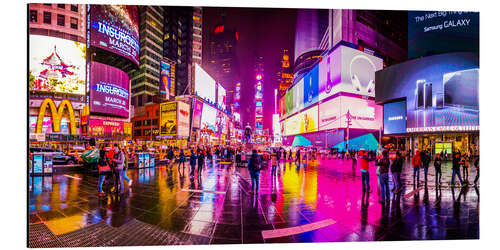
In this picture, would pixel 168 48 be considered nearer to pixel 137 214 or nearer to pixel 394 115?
pixel 394 115

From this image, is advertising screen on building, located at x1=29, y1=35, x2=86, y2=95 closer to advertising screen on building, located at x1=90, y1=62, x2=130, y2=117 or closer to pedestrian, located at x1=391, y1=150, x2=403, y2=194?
advertising screen on building, located at x1=90, y1=62, x2=130, y2=117

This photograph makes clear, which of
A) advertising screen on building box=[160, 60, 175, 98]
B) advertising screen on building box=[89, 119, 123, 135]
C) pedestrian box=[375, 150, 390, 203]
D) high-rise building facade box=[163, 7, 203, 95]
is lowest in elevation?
pedestrian box=[375, 150, 390, 203]

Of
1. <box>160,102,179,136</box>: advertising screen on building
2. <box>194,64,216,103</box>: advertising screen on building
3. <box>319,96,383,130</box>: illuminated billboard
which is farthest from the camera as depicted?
<box>194,64,216,103</box>: advertising screen on building

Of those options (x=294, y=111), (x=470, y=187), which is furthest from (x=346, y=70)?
(x=470, y=187)

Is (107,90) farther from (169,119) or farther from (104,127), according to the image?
(169,119)

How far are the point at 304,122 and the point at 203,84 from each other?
26777 millimetres

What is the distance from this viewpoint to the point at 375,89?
3509 cm

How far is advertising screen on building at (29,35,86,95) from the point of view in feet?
70.5

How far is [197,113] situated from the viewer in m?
48.3

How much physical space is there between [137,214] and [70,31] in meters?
39.6

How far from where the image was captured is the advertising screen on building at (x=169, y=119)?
41094mm

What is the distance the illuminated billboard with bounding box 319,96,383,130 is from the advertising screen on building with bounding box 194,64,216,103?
26.6 m

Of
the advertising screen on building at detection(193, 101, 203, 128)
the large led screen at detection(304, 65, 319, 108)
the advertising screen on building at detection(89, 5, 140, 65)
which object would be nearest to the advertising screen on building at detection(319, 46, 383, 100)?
the large led screen at detection(304, 65, 319, 108)

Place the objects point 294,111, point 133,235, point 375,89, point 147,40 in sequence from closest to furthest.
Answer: point 133,235, point 375,89, point 147,40, point 294,111
